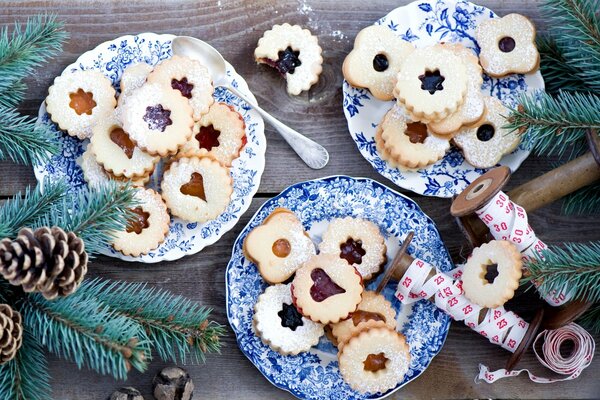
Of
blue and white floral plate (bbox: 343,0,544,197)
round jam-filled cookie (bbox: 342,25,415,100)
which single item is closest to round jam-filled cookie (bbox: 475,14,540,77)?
blue and white floral plate (bbox: 343,0,544,197)

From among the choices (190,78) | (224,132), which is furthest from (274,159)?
(190,78)

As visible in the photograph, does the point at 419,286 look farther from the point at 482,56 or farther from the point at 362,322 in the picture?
the point at 482,56

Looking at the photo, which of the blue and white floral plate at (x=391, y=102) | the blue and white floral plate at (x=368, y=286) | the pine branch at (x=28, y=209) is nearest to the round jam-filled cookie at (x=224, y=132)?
the blue and white floral plate at (x=368, y=286)

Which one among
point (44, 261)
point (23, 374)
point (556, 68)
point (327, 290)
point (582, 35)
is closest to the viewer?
point (44, 261)

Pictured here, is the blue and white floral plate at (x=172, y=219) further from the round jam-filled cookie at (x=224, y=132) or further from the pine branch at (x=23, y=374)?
the pine branch at (x=23, y=374)

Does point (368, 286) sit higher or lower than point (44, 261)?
lower

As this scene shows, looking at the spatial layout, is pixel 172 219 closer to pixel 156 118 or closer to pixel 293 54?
pixel 156 118
